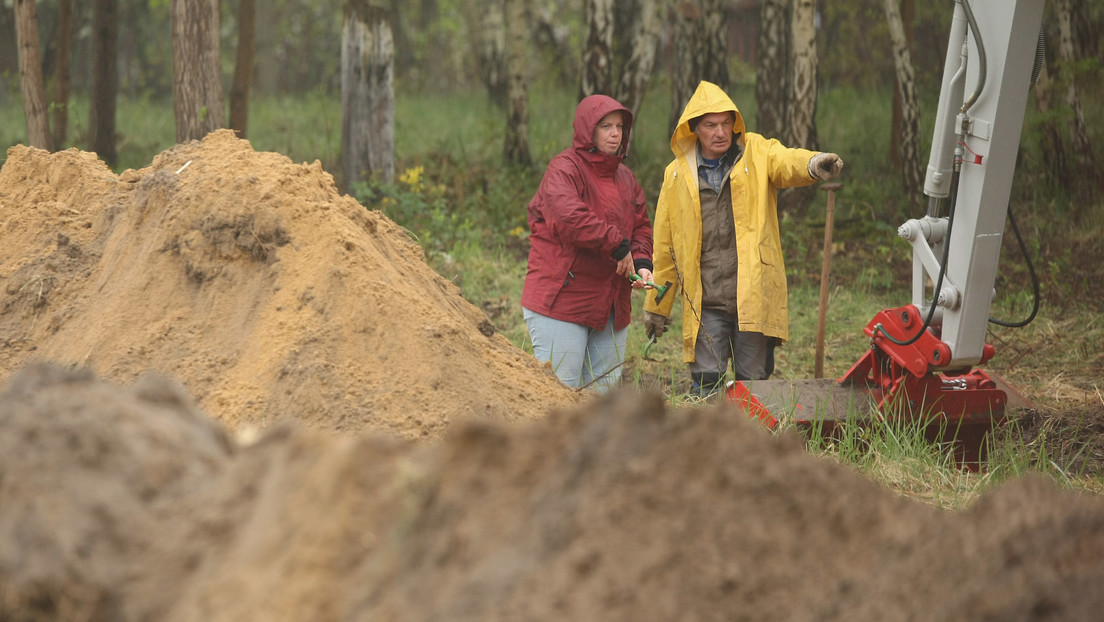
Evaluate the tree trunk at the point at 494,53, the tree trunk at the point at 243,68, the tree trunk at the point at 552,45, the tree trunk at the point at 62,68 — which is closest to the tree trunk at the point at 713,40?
the tree trunk at the point at 494,53

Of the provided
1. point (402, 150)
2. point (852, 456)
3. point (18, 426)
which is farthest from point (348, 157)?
point (18, 426)

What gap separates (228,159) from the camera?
4074 millimetres

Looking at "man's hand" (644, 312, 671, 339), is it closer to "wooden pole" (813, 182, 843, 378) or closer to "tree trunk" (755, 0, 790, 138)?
"wooden pole" (813, 182, 843, 378)

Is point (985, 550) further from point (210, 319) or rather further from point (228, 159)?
point (228, 159)

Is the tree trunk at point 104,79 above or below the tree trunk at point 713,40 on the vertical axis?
below

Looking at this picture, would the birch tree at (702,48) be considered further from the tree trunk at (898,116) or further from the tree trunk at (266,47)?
the tree trunk at (266,47)

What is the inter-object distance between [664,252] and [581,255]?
584mm

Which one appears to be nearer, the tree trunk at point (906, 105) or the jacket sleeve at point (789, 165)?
the jacket sleeve at point (789, 165)

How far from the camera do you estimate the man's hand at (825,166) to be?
4621 mm

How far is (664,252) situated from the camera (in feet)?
17.4

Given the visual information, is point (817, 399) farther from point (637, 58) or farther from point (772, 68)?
point (637, 58)

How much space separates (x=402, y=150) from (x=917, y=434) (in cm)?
854

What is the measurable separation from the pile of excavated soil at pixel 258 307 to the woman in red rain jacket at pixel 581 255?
68 centimetres

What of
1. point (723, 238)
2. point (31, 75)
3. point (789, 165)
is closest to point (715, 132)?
point (789, 165)
